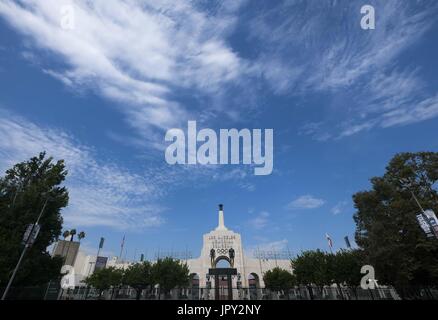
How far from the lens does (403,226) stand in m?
29.2

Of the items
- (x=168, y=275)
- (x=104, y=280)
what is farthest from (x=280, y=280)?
(x=104, y=280)

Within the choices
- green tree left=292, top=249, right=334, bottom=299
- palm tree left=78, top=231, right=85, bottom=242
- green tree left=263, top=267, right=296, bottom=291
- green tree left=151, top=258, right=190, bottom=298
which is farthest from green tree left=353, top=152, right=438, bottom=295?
palm tree left=78, top=231, right=85, bottom=242

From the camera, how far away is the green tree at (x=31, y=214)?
79.0 feet

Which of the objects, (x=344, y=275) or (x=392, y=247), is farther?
(x=344, y=275)

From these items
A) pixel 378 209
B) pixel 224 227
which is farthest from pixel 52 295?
pixel 224 227

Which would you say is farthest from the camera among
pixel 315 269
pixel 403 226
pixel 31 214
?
pixel 315 269

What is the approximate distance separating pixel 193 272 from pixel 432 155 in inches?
2301

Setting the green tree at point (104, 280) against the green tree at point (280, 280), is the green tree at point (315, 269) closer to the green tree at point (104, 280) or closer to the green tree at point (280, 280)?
the green tree at point (280, 280)

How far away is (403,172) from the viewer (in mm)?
30594

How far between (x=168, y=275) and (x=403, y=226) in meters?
40.0

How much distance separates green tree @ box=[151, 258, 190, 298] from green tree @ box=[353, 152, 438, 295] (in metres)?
34.8

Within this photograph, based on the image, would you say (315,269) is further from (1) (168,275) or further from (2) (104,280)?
(2) (104,280)

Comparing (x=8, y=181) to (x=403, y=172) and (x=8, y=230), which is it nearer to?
(x=8, y=230)
